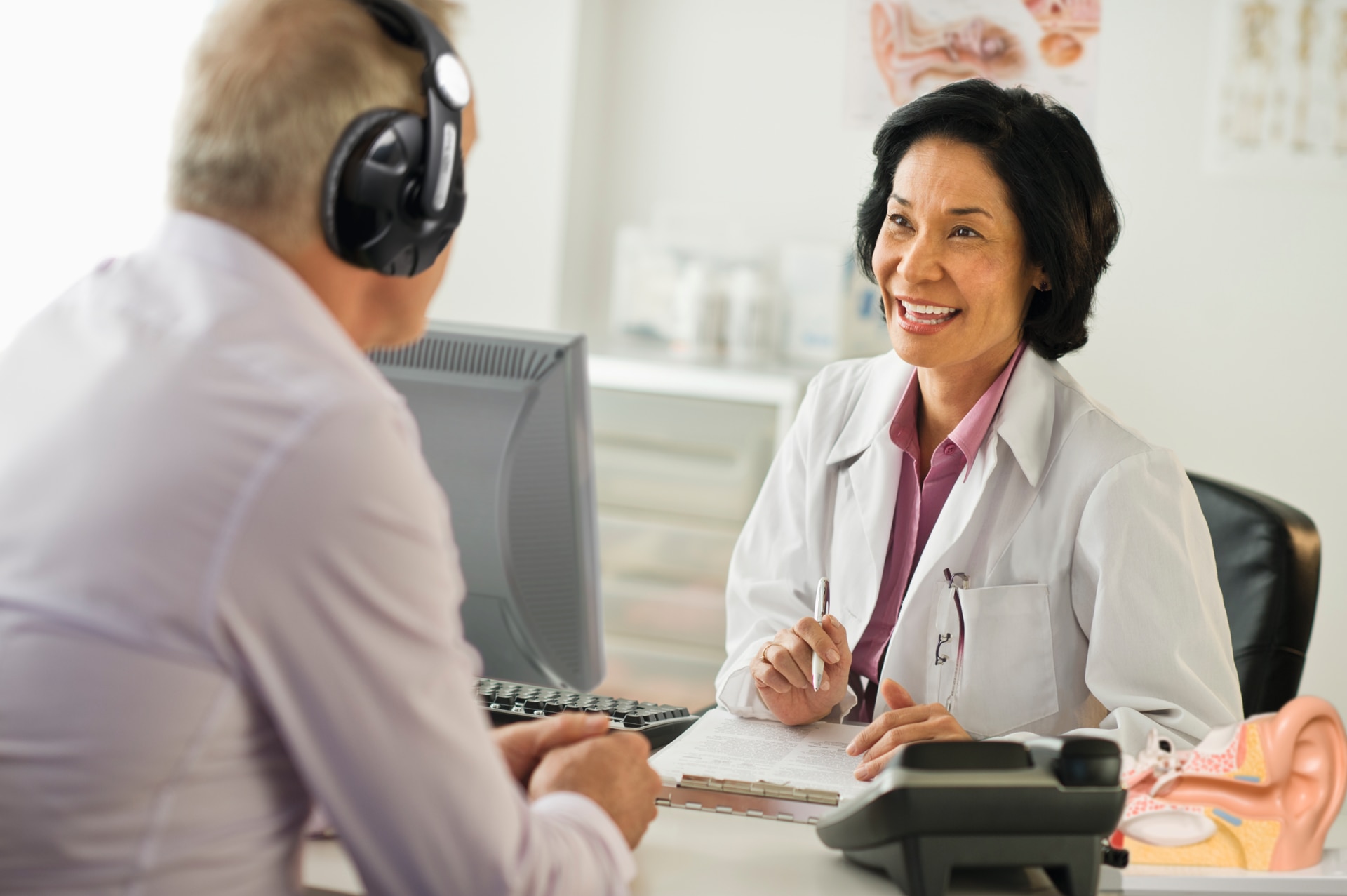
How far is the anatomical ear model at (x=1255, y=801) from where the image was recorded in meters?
0.87

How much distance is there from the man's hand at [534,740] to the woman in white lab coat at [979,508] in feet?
1.10

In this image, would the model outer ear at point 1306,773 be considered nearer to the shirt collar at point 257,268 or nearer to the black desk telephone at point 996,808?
the black desk telephone at point 996,808

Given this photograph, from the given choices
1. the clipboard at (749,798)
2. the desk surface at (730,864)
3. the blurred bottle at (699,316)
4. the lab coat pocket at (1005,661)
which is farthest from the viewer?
the blurred bottle at (699,316)

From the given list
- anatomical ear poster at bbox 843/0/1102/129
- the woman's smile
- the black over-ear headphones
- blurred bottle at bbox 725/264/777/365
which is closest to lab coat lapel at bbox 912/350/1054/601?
the woman's smile

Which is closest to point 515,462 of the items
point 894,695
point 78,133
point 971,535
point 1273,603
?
point 894,695

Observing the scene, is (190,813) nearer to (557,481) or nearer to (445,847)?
(445,847)

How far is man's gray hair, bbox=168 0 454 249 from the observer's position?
0.68 meters

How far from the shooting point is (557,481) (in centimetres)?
124

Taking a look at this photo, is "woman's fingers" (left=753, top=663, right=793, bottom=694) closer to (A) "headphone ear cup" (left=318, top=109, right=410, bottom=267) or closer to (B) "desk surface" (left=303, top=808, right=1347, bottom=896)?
(B) "desk surface" (left=303, top=808, right=1347, bottom=896)

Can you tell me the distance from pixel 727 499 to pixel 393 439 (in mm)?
2317

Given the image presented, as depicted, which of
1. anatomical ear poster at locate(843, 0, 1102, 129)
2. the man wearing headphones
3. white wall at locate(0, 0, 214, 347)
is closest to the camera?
the man wearing headphones

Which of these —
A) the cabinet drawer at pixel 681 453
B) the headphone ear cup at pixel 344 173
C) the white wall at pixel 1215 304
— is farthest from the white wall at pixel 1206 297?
the headphone ear cup at pixel 344 173

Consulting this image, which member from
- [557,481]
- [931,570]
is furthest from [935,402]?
[557,481]

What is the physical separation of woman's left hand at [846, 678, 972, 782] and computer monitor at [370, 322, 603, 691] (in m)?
0.34
